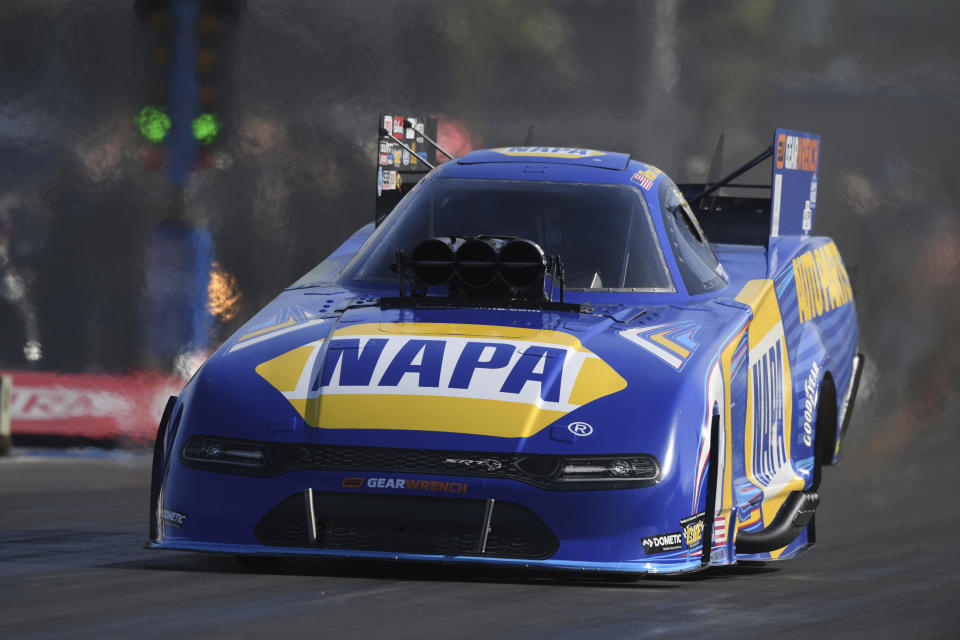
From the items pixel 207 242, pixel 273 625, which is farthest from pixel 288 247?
pixel 273 625

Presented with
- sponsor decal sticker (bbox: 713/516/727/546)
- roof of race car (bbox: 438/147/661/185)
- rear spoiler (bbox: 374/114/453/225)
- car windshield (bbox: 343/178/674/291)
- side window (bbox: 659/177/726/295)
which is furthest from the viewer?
rear spoiler (bbox: 374/114/453/225)

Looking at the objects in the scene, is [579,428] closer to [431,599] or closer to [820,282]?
[431,599]

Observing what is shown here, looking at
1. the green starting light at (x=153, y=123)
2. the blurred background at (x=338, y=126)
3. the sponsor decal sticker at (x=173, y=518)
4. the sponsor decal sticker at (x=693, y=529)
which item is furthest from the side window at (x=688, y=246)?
the green starting light at (x=153, y=123)

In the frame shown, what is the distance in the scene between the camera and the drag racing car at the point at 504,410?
17.1 ft

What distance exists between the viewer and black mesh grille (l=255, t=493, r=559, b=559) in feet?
17.0

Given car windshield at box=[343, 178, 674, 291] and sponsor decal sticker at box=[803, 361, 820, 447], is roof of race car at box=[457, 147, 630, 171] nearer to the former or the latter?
car windshield at box=[343, 178, 674, 291]

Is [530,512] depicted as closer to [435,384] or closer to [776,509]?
[435,384]

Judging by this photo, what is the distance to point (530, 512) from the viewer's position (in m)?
5.19

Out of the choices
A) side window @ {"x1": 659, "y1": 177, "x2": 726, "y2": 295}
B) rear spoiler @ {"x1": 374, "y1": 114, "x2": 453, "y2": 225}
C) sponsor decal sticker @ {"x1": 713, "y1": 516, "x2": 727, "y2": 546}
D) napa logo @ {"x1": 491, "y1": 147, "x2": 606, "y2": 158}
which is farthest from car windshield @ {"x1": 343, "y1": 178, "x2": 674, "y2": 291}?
rear spoiler @ {"x1": 374, "y1": 114, "x2": 453, "y2": 225}

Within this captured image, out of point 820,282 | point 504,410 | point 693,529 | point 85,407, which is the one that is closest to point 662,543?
point 693,529

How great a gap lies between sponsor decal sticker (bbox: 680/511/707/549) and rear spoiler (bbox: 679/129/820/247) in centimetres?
284

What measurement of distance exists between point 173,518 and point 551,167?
2.44 meters

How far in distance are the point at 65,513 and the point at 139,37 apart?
7822mm

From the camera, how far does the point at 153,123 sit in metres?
15.3
